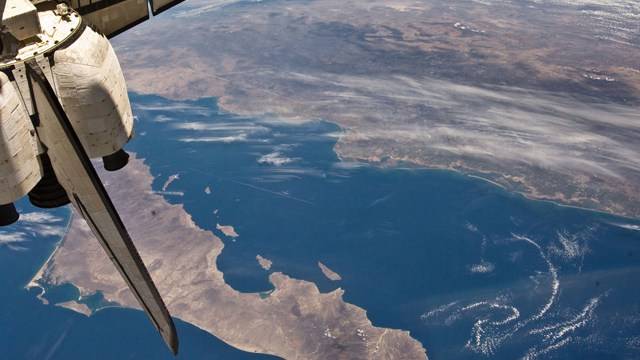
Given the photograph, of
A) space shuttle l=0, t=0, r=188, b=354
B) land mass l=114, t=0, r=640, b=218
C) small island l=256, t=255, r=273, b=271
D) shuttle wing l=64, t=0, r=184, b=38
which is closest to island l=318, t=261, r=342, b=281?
small island l=256, t=255, r=273, b=271

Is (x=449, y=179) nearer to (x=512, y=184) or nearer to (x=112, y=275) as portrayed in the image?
(x=512, y=184)

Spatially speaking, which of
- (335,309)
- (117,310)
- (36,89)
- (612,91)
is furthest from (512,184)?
(36,89)

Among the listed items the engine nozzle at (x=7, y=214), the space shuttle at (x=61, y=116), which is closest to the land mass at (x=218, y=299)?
the engine nozzle at (x=7, y=214)

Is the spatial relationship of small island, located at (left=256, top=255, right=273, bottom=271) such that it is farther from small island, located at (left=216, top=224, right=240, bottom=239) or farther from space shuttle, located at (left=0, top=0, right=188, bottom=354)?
space shuttle, located at (left=0, top=0, right=188, bottom=354)

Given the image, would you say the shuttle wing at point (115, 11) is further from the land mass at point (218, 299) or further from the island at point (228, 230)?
the island at point (228, 230)

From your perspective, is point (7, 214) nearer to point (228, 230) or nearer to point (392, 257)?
point (392, 257)

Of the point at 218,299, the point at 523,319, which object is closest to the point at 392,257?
the point at 523,319
